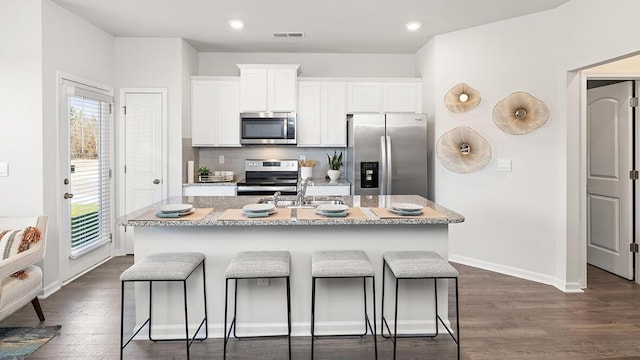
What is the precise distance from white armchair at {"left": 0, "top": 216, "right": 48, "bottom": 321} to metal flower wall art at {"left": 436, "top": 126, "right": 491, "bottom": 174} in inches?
152

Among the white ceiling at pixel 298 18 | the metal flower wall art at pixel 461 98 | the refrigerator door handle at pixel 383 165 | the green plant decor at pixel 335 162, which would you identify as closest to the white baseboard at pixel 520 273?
the refrigerator door handle at pixel 383 165

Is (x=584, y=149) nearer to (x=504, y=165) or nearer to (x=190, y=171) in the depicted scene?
(x=504, y=165)

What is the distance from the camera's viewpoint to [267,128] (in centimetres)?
507

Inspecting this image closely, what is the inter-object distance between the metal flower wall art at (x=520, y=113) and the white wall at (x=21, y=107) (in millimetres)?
4327

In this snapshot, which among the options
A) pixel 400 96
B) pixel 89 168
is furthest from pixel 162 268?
pixel 400 96

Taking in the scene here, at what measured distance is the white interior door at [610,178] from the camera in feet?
13.2

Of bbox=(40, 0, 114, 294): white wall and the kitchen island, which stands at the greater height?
bbox=(40, 0, 114, 294): white wall

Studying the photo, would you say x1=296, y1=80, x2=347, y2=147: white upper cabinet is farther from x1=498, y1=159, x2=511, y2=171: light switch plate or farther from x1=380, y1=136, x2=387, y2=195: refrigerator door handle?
x1=498, y1=159, x2=511, y2=171: light switch plate

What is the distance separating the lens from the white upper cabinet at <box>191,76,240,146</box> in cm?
509

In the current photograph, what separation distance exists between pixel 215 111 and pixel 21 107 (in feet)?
6.87

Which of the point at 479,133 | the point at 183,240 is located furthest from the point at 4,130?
the point at 479,133

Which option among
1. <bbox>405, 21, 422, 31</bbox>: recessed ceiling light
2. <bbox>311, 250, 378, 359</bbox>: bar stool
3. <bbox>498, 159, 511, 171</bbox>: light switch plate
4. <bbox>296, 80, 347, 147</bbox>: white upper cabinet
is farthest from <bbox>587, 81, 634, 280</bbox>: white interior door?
<bbox>311, 250, 378, 359</bbox>: bar stool

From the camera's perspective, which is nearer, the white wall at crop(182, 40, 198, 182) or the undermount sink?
the undermount sink

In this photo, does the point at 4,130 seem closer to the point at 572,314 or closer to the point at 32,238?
the point at 32,238
